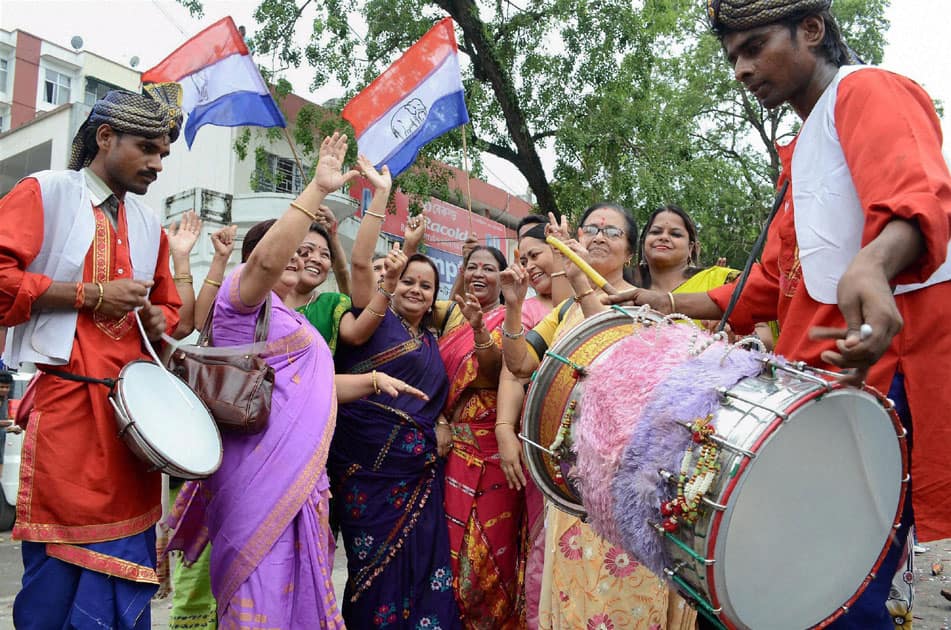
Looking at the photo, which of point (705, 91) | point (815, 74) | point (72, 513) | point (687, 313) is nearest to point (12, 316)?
point (72, 513)

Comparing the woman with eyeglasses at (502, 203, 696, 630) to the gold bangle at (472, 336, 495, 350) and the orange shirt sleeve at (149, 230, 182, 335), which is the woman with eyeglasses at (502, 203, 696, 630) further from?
the orange shirt sleeve at (149, 230, 182, 335)

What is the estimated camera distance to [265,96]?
6754mm

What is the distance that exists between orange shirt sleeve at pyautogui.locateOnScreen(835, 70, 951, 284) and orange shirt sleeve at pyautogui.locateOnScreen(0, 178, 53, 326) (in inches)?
95.3

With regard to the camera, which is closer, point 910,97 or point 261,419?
point 910,97

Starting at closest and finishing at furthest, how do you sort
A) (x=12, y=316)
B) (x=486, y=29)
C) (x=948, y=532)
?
(x=948, y=532) → (x=12, y=316) → (x=486, y=29)

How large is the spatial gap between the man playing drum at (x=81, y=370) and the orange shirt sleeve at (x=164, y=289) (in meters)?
0.26

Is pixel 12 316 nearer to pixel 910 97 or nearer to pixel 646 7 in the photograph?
pixel 910 97

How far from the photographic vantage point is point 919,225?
163 centimetres

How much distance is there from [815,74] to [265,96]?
5467 millimetres

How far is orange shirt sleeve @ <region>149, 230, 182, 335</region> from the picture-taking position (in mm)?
3303

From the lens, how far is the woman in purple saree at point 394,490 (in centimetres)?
386

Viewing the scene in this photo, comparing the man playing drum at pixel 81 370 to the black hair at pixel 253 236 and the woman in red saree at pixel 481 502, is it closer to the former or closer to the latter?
the black hair at pixel 253 236

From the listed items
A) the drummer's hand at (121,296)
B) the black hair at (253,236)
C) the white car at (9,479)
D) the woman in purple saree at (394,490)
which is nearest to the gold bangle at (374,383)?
the woman in purple saree at (394,490)

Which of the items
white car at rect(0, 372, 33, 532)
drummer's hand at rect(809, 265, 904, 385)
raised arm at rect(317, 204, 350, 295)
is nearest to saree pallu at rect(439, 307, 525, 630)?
raised arm at rect(317, 204, 350, 295)
